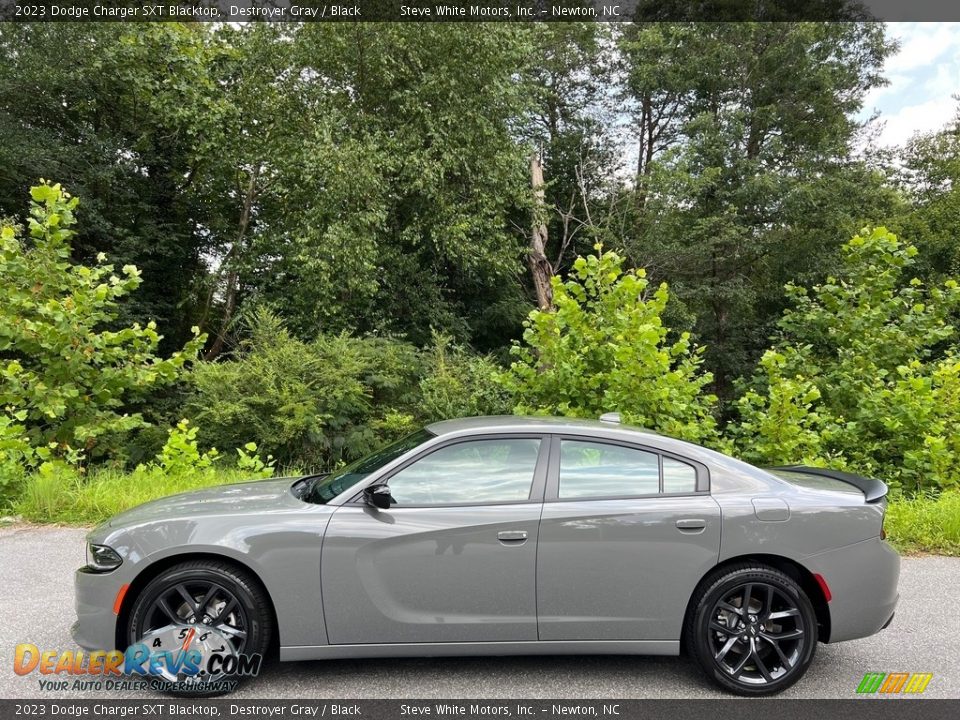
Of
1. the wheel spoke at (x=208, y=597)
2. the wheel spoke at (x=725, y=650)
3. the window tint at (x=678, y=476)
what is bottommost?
the wheel spoke at (x=725, y=650)

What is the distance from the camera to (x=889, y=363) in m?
9.84

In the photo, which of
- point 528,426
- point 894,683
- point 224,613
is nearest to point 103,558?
point 224,613

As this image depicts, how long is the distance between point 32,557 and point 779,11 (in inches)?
950

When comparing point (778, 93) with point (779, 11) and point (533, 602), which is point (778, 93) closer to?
point (779, 11)

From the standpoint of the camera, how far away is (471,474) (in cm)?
370

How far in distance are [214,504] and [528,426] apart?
181cm

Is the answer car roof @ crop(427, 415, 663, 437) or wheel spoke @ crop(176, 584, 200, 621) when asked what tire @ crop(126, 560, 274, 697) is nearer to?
wheel spoke @ crop(176, 584, 200, 621)

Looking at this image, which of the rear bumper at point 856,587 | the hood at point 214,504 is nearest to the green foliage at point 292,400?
the hood at point 214,504

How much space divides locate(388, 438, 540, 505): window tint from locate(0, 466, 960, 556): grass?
418 cm

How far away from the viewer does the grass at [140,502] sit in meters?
6.01

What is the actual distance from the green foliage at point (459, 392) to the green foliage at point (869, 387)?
4.30 metres

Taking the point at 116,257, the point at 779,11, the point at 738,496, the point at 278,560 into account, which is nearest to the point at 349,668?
the point at 278,560

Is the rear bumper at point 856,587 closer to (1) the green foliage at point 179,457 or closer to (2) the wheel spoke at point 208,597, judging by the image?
(2) the wheel spoke at point 208,597

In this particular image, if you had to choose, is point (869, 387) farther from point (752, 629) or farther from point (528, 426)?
point (528, 426)
